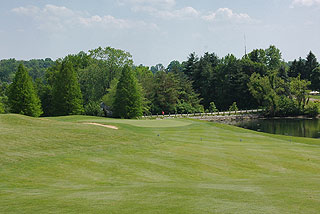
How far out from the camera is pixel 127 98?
60.1m

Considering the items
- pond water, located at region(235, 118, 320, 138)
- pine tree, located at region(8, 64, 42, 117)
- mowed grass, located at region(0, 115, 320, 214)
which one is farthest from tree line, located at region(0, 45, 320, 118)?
mowed grass, located at region(0, 115, 320, 214)

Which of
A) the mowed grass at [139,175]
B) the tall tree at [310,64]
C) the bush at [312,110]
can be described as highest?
the tall tree at [310,64]

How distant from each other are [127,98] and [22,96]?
18.0 metres

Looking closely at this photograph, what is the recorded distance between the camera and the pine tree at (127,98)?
60312 millimetres

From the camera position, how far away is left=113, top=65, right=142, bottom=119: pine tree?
198ft

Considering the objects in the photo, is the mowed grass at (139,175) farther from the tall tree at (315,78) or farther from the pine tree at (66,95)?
the tall tree at (315,78)

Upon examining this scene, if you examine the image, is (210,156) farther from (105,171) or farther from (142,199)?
(142,199)

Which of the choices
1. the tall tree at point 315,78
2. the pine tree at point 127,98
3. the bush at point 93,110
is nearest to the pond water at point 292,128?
the pine tree at point 127,98

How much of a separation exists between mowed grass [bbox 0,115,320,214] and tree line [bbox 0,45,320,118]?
35.2m

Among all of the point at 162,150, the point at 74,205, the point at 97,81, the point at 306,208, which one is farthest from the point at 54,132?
the point at 97,81

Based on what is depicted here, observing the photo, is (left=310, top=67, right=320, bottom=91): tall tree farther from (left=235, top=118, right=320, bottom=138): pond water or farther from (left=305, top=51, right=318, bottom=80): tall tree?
Result: (left=235, top=118, right=320, bottom=138): pond water

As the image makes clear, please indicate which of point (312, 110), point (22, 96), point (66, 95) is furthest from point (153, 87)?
point (312, 110)

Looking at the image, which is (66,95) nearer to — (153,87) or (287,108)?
(153,87)

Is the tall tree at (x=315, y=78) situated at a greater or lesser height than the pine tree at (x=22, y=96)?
greater
